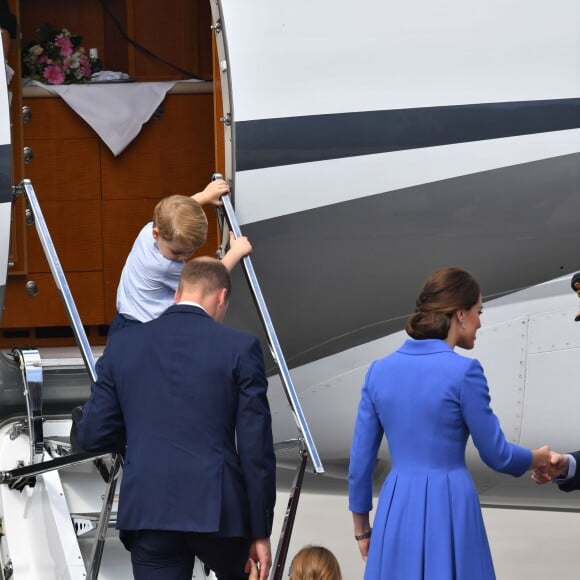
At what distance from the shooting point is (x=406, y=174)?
456 cm

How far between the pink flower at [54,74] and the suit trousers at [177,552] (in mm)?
3462

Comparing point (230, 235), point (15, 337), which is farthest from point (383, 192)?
point (15, 337)

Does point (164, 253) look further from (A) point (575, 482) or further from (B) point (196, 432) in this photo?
(A) point (575, 482)

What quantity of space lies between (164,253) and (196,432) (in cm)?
91

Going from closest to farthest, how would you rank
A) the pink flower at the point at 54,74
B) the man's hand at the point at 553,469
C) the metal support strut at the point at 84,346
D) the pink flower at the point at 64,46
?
the man's hand at the point at 553,469
the metal support strut at the point at 84,346
the pink flower at the point at 54,74
the pink flower at the point at 64,46

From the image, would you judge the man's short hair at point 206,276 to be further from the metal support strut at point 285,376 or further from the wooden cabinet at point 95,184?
the wooden cabinet at point 95,184

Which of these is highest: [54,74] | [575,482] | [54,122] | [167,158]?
[54,74]

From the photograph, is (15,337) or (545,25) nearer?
(545,25)

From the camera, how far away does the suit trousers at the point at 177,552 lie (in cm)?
348

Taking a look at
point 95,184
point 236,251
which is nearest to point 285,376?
point 236,251

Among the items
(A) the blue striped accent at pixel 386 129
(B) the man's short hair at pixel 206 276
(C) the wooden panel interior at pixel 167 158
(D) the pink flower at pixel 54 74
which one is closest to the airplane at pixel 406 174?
(A) the blue striped accent at pixel 386 129

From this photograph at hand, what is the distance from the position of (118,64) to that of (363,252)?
9.58ft

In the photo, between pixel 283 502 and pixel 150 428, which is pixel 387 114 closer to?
pixel 150 428

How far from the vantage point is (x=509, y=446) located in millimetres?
3498
